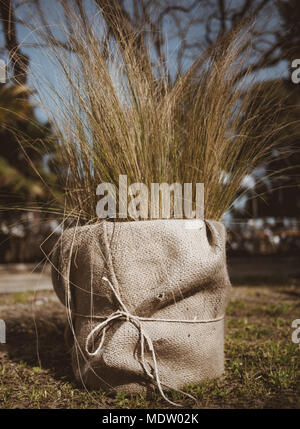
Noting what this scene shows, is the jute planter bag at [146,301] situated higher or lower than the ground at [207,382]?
higher

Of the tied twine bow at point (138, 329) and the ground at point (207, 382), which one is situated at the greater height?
the tied twine bow at point (138, 329)

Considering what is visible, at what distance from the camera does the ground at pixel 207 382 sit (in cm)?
134

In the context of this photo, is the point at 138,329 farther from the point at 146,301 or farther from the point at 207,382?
the point at 207,382

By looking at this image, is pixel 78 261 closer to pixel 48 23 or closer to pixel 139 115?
pixel 139 115

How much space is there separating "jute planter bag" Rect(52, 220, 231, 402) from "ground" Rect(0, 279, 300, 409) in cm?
9

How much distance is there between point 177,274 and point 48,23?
1139 millimetres

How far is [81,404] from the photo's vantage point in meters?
1.32

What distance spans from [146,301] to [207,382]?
0.40m

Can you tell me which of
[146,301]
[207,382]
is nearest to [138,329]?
[146,301]

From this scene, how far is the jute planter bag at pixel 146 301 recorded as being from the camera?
4.48 feet

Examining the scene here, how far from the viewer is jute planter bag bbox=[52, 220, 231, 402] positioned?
136 cm

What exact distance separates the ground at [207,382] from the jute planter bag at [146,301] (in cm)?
9

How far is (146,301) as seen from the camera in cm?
137

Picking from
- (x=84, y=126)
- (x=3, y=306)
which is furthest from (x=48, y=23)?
(x=3, y=306)
